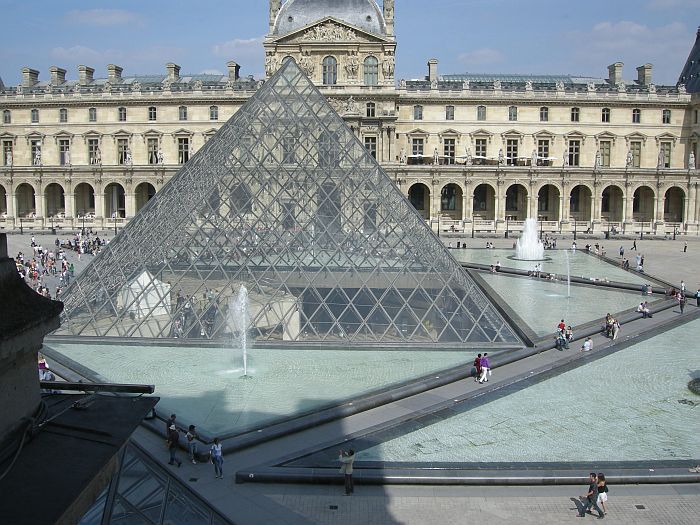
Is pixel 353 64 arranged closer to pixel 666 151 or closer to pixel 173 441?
pixel 666 151

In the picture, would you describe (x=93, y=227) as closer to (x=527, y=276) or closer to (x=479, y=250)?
(x=479, y=250)

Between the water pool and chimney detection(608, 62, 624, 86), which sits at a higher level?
chimney detection(608, 62, 624, 86)

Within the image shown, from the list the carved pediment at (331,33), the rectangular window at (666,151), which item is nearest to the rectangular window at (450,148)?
the carved pediment at (331,33)

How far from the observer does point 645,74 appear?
6034cm

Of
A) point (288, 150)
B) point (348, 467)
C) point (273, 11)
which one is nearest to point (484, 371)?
point (348, 467)

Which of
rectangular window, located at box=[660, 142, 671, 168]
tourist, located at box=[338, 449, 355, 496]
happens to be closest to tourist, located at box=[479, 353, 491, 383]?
tourist, located at box=[338, 449, 355, 496]

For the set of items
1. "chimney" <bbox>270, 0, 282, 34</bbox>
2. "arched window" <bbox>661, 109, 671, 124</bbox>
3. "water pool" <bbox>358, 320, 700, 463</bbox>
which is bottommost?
"water pool" <bbox>358, 320, 700, 463</bbox>

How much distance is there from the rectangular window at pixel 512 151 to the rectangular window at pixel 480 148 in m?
1.97

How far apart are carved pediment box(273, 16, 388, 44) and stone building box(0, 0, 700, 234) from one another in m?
0.10

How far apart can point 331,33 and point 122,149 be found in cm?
2056

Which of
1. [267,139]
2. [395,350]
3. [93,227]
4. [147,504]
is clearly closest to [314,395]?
[395,350]

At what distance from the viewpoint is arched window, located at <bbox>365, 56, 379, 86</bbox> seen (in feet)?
174

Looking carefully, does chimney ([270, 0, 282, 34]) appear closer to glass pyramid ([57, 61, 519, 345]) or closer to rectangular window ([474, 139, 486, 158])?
rectangular window ([474, 139, 486, 158])

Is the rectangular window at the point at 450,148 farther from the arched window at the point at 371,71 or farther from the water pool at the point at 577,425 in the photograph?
the water pool at the point at 577,425
